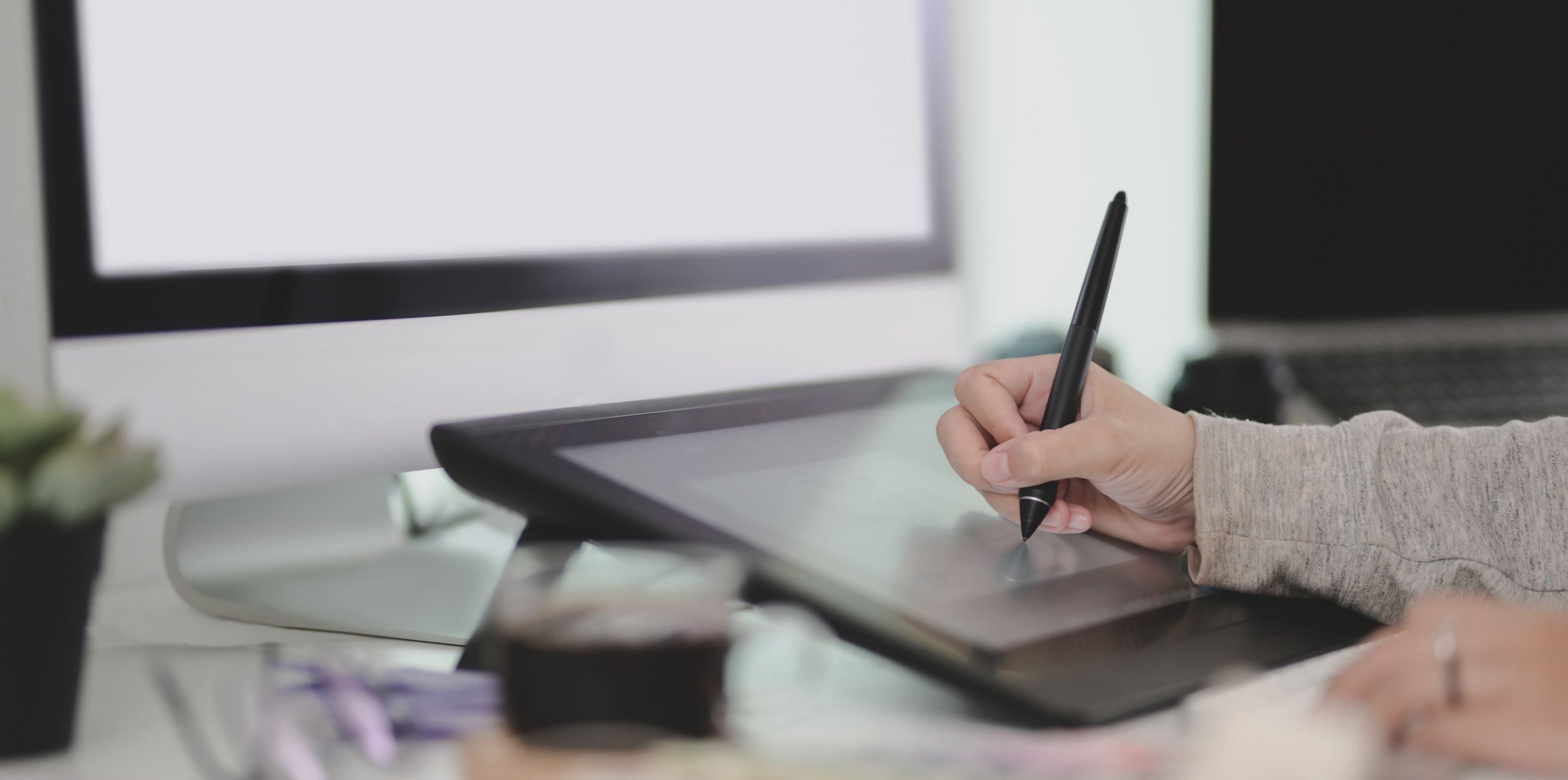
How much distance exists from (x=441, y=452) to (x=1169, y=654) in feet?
0.94

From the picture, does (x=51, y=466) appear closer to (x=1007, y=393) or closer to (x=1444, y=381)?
(x=1007, y=393)

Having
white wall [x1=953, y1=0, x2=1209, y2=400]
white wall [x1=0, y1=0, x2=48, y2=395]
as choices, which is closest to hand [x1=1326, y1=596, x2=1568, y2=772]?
white wall [x1=0, y1=0, x2=48, y2=395]

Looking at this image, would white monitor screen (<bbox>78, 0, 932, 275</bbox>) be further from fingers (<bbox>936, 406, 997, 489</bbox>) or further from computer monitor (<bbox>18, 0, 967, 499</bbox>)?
fingers (<bbox>936, 406, 997, 489</bbox>)

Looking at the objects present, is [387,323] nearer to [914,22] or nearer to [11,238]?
[11,238]

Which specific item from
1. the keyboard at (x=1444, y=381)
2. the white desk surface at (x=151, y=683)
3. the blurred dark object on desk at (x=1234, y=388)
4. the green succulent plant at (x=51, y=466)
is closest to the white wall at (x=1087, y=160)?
the keyboard at (x=1444, y=381)

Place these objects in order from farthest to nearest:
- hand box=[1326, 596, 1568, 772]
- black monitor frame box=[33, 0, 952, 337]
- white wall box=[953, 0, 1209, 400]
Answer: white wall box=[953, 0, 1209, 400] < black monitor frame box=[33, 0, 952, 337] < hand box=[1326, 596, 1568, 772]

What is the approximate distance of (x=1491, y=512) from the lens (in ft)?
1.51

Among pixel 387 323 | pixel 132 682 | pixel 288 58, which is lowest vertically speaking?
pixel 132 682

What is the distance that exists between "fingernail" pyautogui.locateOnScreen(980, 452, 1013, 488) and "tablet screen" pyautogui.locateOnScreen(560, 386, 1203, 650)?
2 centimetres

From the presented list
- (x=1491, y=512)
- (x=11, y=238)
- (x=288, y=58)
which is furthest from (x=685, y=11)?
(x=1491, y=512)

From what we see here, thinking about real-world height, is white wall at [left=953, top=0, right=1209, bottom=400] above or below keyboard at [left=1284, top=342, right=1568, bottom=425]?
above

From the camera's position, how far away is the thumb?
17.6 inches

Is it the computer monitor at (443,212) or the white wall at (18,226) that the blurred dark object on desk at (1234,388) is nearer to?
the computer monitor at (443,212)

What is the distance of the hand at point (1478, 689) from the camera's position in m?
0.29
